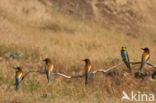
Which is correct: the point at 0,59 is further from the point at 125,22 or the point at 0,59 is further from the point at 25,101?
the point at 125,22

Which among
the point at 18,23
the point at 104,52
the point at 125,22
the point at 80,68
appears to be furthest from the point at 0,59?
the point at 125,22

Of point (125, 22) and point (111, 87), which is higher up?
point (125, 22)

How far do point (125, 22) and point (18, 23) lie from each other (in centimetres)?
727

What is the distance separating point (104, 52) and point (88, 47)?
1.59 metres

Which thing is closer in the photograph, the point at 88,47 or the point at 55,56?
the point at 55,56

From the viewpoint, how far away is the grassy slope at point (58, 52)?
8.21m

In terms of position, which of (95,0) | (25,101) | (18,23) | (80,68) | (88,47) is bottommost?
(25,101)

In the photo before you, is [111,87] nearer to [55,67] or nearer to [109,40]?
[55,67]

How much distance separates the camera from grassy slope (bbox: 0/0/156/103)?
821 cm

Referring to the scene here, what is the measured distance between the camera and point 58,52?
11.8 meters

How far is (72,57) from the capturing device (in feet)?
35.7

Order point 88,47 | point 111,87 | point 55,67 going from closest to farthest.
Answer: point 111,87
point 55,67
point 88,47

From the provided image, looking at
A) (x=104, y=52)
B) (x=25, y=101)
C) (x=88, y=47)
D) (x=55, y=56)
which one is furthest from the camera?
(x=88, y=47)

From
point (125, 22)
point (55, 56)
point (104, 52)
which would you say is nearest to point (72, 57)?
point (55, 56)
